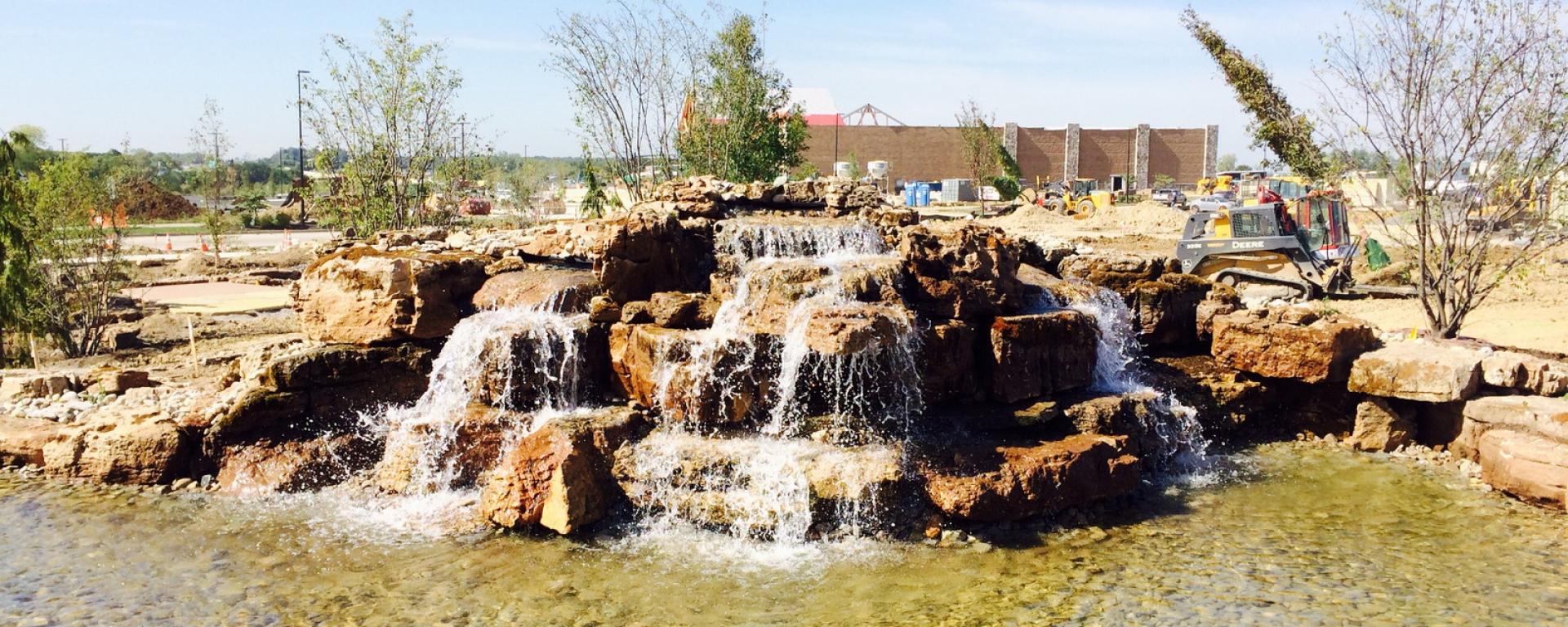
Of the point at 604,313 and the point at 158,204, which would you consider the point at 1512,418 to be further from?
the point at 158,204

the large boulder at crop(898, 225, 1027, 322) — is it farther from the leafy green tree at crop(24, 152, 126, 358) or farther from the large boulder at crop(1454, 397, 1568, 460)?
the leafy green tree at crop(24, 152, 126, 358)

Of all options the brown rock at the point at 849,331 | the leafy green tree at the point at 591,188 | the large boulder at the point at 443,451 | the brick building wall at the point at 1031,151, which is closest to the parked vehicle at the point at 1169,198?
the brick building wall at the point at 1031,151

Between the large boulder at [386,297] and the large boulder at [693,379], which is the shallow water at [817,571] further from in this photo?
the large boulder at [386,297]

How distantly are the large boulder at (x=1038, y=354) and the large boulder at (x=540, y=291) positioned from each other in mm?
3797

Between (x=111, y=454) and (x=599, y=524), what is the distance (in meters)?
4.61

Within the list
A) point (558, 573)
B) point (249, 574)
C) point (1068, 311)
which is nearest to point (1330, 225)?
point (1068, 311)

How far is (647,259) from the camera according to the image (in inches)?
398

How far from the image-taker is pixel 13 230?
12891 millimetres

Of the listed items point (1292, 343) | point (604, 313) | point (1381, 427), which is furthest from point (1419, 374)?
point (604, 313)

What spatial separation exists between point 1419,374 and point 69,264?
1592cm

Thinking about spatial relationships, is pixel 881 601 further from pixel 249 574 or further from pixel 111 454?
pixel 111 454

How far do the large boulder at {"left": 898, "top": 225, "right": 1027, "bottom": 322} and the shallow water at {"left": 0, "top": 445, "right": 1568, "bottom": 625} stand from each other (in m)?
2.13

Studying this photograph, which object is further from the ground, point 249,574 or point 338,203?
point 338,203

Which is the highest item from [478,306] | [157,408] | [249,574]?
[478,306]
